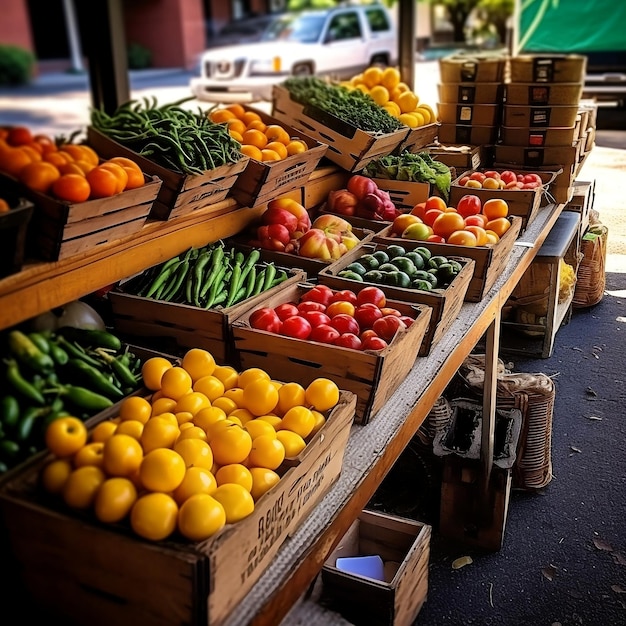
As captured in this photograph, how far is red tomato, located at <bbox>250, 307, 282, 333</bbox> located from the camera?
7.42ft

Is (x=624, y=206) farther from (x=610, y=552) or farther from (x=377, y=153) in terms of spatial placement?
(x=610, y=552)

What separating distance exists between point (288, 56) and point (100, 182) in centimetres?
981

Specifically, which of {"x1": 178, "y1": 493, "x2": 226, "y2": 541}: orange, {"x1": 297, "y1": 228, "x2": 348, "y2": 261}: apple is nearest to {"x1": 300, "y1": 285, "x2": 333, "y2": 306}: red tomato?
{"x1": 297, "y1": 228, "x2": 348, "y2": 261}: apple

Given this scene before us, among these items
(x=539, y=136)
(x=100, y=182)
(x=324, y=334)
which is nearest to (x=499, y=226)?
(x=324, y=334)

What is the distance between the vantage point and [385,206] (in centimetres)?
376

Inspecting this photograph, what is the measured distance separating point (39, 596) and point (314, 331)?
1.09 m

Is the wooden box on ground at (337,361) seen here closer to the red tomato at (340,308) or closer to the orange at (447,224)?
the red tomato at (340,308)

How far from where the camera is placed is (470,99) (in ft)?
16.8

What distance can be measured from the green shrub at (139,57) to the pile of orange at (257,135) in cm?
330

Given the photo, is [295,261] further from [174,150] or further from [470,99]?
[470,99]

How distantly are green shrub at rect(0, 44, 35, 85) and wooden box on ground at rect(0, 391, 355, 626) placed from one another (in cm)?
312

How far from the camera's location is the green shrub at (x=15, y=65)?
154 inches

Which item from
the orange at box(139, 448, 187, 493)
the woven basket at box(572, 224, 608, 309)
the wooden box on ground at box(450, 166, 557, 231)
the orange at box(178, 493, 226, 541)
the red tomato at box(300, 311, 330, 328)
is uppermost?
the orange at box(139, 448, 187, 493)

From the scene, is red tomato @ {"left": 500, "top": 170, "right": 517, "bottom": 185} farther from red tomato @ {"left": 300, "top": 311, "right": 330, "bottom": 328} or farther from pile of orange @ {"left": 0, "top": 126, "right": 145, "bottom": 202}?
pile of orange @ {"left": 0, "top": 126, "right": 145, "bottom": 202}
